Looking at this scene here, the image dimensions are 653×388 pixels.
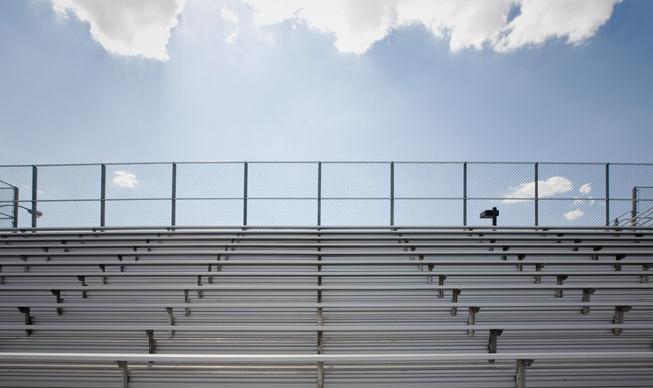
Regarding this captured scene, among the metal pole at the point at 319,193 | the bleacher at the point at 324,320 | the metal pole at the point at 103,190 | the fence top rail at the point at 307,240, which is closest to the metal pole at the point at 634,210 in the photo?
the fence top rail at the point at 307,240

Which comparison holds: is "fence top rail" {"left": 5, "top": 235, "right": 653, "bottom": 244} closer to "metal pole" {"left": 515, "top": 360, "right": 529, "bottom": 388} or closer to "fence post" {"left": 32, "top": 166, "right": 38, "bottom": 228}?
"fence post" {"left": 32, "top": 166, "right": 38, "bottom": 228}

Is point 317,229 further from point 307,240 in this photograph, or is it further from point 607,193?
point 607,193

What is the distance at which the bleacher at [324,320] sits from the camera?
272 cm

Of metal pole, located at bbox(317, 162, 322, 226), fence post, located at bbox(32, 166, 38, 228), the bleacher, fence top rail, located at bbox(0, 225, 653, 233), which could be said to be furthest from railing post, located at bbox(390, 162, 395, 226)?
fence post, located at bbox(32, 166, 38, 228)

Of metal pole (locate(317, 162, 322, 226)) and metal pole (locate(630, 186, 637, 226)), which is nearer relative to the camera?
metal pole (locate(317, 162, 322, 226))

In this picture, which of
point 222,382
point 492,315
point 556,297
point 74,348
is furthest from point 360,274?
point 74,348

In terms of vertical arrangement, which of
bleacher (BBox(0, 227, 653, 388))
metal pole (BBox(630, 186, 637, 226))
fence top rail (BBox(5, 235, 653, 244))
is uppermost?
metal pole (BBox(630, 186, 637, 226))

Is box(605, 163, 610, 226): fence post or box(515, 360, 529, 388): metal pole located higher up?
box(605, 163, 610, 226): fence post

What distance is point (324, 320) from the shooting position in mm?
3354

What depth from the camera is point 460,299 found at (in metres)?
3.69

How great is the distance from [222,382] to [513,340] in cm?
243

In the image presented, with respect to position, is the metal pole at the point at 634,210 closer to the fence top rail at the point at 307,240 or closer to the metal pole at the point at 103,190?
the fence top rail at the point at 307,240

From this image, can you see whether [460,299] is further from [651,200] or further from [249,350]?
[651,200]

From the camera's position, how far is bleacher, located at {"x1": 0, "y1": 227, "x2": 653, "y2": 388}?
2.72 meters
